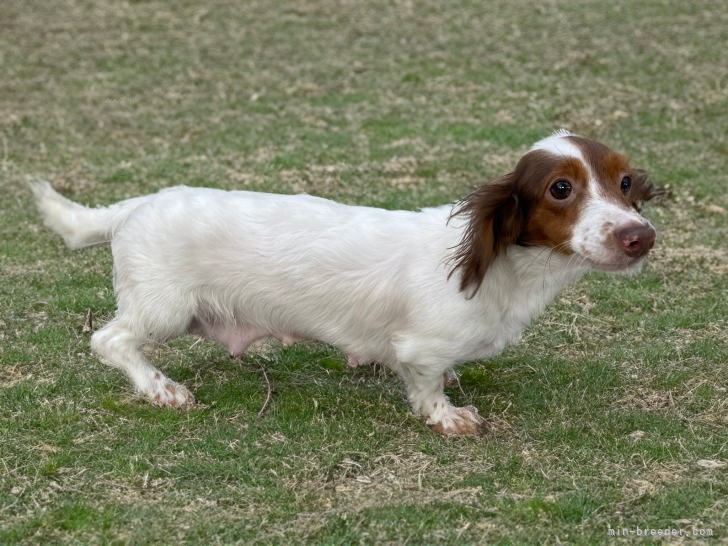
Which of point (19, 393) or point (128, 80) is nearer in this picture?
point (19, 393)

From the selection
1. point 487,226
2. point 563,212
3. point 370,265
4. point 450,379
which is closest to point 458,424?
point 450,379

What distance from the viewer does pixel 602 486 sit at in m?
3.62

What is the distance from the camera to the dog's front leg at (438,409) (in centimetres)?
409

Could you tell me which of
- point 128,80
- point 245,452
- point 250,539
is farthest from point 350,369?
point 128,80

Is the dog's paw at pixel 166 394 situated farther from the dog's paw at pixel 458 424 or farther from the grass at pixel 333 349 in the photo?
the dog's paw at pixel 458 424

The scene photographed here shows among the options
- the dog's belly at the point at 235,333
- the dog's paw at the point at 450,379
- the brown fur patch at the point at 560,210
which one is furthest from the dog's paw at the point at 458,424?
the brown fur patch at the point at 560,210

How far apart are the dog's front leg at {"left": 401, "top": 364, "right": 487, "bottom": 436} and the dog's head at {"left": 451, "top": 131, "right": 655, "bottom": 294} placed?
0.58 metres

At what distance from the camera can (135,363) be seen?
4.34m

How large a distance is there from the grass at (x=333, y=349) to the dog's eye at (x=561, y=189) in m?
1.14

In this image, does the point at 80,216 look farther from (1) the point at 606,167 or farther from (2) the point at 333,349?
(1) the point at 606,167

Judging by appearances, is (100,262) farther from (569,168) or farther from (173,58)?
(173,58)

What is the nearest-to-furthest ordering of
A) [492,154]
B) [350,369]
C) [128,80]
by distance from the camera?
[350,369] → [492,154] → [128,80]

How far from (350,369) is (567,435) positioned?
4.17ft

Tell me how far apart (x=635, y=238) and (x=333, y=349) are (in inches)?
84.0
